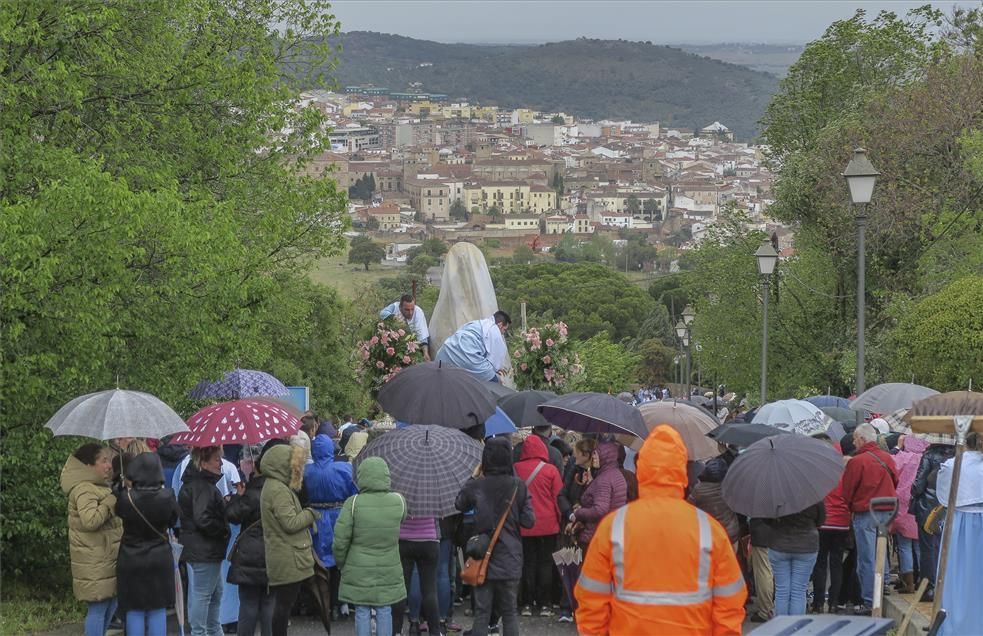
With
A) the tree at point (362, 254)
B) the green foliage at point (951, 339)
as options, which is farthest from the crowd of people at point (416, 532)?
the tree at point (362, 254)

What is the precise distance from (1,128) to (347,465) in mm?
6123

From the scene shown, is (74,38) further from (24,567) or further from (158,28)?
(24,567)

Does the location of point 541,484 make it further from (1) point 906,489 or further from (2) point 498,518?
(1) point 906,489

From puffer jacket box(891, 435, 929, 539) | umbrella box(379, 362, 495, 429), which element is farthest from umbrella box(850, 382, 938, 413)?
umbrella box(379, 362, 495, 429)

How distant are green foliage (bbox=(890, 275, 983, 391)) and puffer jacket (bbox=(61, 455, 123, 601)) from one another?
13437mm

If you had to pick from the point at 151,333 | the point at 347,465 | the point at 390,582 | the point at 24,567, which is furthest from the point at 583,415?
the point at 24,567

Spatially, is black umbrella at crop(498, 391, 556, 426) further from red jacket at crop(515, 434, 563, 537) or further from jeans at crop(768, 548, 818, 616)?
jeans at crop(768, 548, 818, 616)

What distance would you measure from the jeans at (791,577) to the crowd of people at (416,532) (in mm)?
11

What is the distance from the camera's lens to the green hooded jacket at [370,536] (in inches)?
382

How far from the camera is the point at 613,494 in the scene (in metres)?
11.1

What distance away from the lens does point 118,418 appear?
34.5 feet

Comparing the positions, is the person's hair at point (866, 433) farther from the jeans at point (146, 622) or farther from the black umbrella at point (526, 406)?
the jeans at point (146, 622)

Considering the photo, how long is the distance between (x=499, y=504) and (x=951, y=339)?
12969 millimetres

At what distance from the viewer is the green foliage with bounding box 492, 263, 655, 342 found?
365 ft
